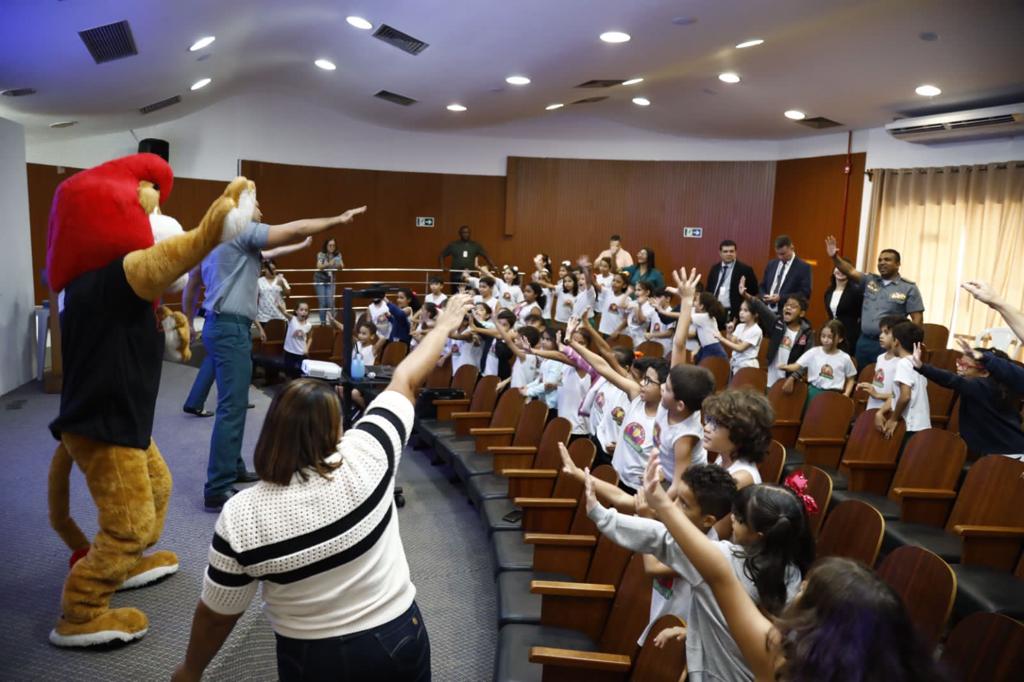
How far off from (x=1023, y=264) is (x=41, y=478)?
843 cm

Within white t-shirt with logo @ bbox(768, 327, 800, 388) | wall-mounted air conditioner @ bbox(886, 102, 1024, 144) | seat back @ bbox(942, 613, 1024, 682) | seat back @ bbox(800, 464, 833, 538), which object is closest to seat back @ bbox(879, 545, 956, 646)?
seat back @ bbox(942, 613, 1024, 682)

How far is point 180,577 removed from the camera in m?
3.14

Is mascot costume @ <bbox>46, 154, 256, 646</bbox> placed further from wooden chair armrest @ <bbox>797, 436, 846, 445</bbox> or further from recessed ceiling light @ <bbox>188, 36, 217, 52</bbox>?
recessed ceiling light @ <bbox>188, 36, 217, 52</bbox>

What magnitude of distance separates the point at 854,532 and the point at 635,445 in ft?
3.44

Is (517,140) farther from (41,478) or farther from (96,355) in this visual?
(96,355)

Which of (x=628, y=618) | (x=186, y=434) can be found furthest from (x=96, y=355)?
(x=186, y=434)

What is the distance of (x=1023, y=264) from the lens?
24.1 feet

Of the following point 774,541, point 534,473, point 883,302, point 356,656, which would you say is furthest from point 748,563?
point 883,302

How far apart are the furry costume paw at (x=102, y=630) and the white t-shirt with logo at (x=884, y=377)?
3.82 metres

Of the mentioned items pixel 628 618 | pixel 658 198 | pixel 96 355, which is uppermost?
pixel 658 198

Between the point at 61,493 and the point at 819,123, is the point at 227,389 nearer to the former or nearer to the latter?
the point at 61,493

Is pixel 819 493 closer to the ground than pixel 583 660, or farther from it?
farther from it

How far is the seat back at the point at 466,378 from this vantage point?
19.5 feet

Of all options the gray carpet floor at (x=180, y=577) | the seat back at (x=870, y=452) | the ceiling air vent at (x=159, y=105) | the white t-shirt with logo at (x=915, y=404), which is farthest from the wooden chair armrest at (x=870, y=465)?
the ceiling air vent at (x=159, y=105)
